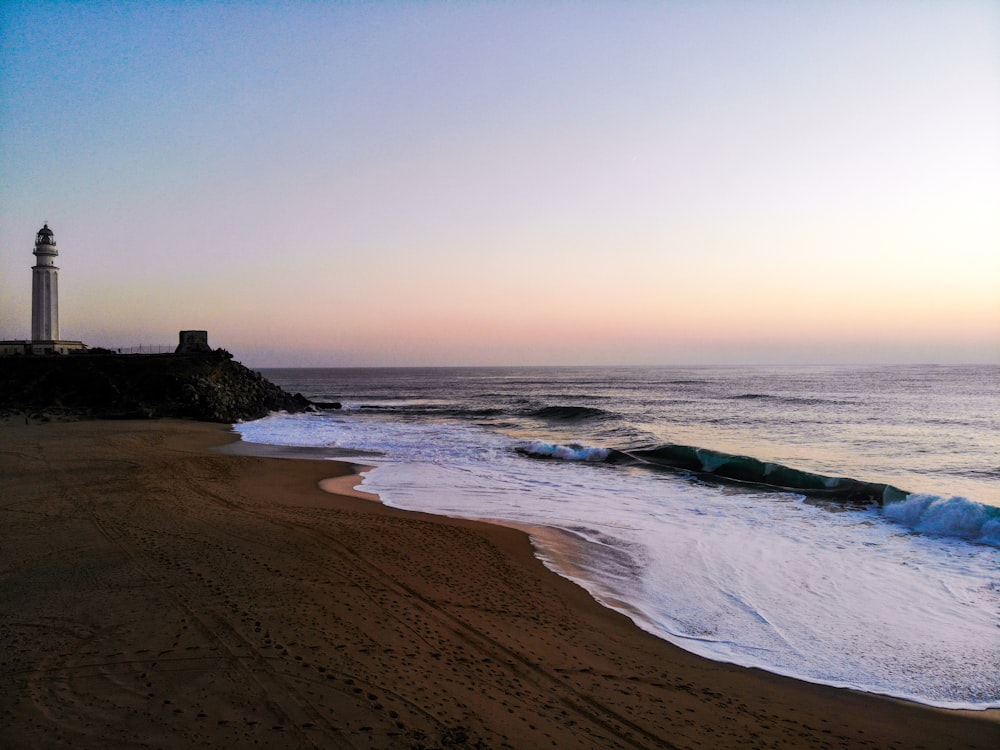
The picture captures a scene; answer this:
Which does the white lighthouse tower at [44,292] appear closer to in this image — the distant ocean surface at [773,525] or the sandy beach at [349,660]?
the distant ocean surface at [773,525]

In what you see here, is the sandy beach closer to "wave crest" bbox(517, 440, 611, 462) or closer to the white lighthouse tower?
"wave crest" bbox(517, 440, 611, 462)

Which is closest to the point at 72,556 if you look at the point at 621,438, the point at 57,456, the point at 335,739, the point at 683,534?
the point at 335,739

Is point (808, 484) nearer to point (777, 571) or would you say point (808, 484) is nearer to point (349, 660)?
point (777, 571)

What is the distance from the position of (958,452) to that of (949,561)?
11.7 meters

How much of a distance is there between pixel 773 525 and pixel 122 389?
1201 inches

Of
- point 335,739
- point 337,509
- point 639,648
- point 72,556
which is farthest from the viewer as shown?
point 337,509

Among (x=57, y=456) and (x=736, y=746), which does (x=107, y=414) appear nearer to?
(x=57, y=456)

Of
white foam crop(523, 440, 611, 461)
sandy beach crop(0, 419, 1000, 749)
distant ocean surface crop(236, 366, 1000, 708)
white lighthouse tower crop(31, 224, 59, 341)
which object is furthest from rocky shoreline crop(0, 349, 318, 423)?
sandy beach crop(0, 419, 1000, 749)

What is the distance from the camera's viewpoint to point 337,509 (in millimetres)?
10969

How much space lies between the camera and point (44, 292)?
3859 centimetres

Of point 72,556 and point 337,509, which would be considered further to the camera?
point 337,509

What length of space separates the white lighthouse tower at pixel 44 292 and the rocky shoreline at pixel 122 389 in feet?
27.0

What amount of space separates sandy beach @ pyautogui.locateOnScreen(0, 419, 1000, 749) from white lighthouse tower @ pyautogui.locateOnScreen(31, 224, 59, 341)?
126ft

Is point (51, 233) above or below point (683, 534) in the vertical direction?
above
